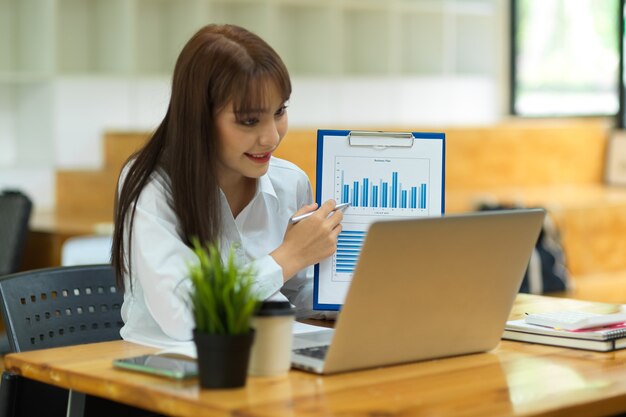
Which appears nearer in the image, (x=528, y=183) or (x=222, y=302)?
(x=222, y=302)

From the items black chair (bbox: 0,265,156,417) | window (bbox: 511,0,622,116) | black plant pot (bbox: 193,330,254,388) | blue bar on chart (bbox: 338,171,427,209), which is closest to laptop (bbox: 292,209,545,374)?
black plant pot (bbox: 193,330,254,388)

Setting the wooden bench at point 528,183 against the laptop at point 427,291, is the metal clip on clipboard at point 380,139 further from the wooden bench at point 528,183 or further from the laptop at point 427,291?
the wooden bench at point 528,183

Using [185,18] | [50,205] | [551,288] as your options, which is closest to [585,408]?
[551,288]

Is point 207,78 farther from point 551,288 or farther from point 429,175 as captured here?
point 551,288

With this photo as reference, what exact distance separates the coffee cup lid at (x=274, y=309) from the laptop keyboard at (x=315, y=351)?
117 millimetres

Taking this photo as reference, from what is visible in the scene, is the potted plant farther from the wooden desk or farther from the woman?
the woman

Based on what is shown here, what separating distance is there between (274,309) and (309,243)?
0.38 m

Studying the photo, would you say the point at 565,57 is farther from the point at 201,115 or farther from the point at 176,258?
the point at 176,258

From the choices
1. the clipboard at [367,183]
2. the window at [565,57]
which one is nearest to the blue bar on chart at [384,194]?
the clipboard at [367,183]

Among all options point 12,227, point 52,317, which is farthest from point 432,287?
point 12,227

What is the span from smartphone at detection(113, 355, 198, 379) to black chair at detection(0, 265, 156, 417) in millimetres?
188

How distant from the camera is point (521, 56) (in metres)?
7.28

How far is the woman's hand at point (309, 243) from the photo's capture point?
188 centimetres

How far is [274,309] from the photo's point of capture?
4.96 ft
